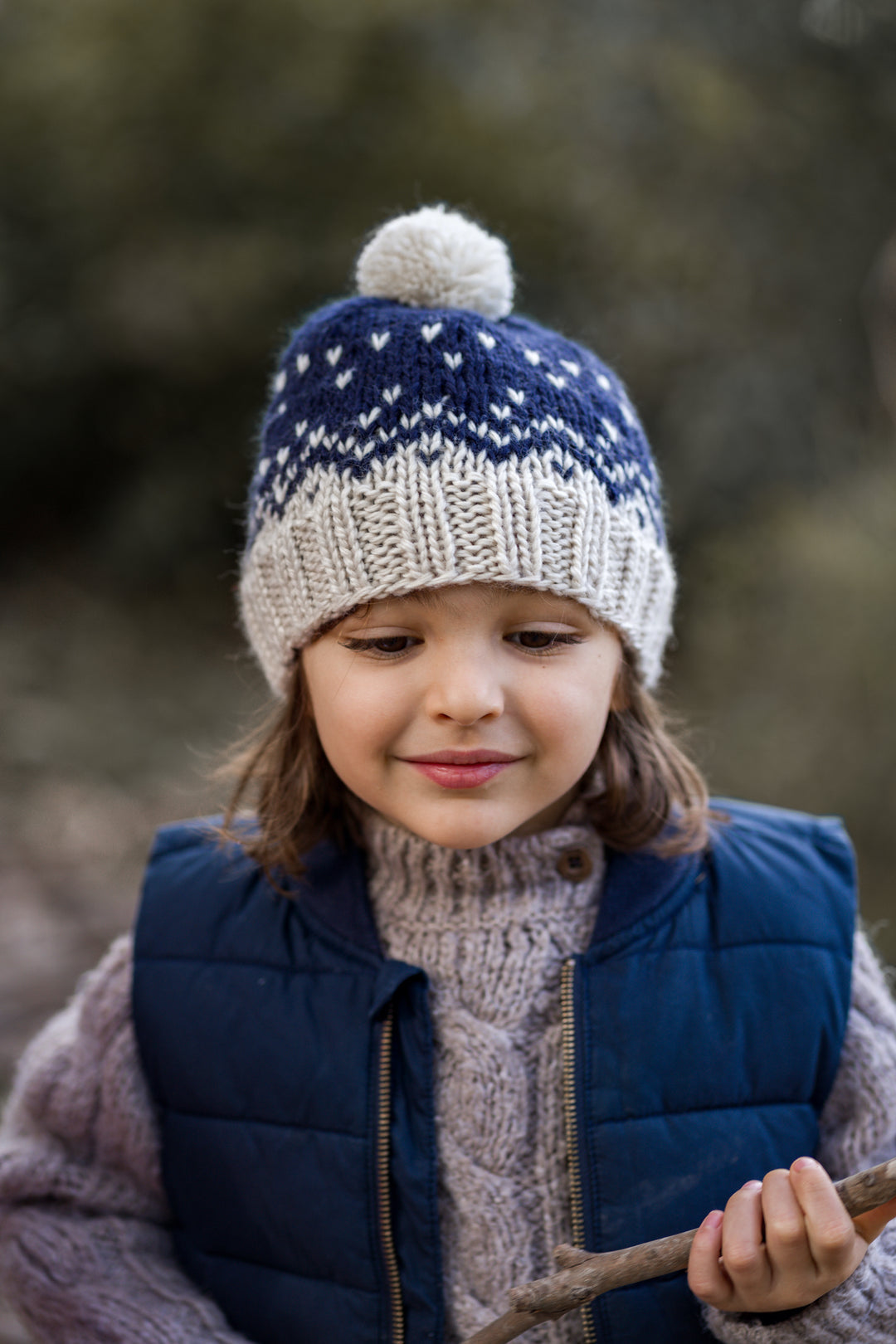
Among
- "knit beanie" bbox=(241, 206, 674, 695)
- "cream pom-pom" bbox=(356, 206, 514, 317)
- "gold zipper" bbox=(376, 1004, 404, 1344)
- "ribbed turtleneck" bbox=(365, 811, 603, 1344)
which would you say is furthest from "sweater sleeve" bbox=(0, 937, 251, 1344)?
"cream pom-pom" bbox=(356, 206, 514, 317)

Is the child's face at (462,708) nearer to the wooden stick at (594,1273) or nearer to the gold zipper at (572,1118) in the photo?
the gold zipper at (572,1118)

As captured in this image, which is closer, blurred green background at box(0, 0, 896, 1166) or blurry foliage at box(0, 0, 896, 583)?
blurred green background at box(0, 0, 896, 1166)

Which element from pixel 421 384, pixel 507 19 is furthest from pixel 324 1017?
pixel 507 19

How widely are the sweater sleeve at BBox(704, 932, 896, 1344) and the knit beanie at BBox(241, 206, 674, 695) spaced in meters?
0.52

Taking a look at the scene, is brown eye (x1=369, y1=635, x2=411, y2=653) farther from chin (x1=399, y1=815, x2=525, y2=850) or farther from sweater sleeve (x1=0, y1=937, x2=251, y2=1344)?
sweater sleeve (x1=0, y1=937, x2=251, y2=1344)

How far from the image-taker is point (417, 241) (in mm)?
1395

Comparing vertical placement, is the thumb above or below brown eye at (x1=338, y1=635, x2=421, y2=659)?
below

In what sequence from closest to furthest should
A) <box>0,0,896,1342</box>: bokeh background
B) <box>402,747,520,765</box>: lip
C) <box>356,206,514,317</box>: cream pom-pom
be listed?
<box>402,747,520,765</box>: lip < <box>356,206,514,317</box>: cream pom-pom < <box>0,0,896,1342</box>: bokeh background

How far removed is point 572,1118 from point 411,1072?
0.20 meters

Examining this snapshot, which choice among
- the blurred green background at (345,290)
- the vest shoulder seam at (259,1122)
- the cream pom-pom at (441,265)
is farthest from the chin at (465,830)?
the blurred green background at (345,290)

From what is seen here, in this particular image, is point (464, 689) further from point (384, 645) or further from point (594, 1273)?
point (594, 1273)

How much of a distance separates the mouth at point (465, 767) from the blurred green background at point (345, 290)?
5.50 ft

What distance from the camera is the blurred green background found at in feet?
11.4

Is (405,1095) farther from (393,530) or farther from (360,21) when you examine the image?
(360,21)
